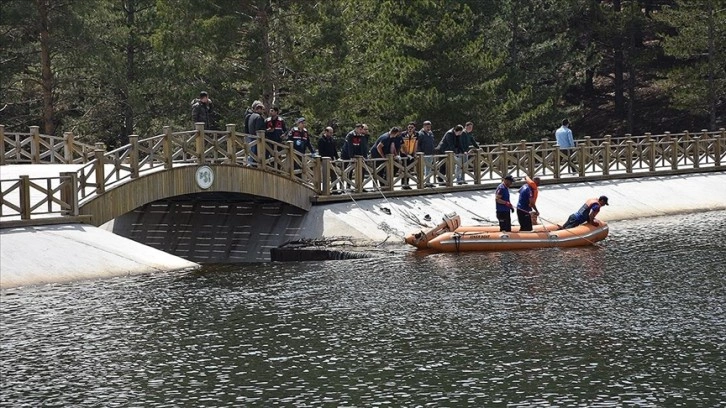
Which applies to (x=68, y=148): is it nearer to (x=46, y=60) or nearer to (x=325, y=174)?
(x=325, y=174)

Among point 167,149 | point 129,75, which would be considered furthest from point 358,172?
point 129,75

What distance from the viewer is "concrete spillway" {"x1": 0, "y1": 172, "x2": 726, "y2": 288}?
28719mm

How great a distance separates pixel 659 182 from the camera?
4603cm

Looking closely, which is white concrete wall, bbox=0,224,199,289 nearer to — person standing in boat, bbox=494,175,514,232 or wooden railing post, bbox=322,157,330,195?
wooden railing post, bbox=322,157,330,195

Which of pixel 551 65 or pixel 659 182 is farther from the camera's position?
pixel 551 65

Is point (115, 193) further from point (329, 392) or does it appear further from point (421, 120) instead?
point (421, 120)

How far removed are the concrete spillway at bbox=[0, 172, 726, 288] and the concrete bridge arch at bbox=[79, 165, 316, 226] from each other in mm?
616

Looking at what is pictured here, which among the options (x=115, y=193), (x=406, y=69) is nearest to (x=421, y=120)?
(x=406, y=69)

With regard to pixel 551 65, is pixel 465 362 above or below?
below

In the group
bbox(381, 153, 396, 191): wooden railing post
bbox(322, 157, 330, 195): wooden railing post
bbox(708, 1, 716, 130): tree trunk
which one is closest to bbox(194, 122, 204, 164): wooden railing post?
bbox(322, 157, 330, 195): wooden railing post

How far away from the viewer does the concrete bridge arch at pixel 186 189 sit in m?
31.6

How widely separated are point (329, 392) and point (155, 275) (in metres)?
11.5

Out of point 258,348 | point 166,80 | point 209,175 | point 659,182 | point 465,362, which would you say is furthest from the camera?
point 166,80

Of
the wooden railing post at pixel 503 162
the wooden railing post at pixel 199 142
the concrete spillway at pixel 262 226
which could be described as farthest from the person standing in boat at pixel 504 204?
the wooden railing post at pixel 503 162
